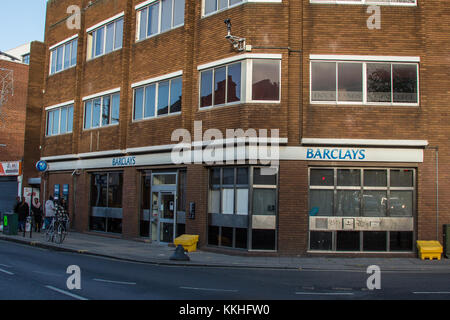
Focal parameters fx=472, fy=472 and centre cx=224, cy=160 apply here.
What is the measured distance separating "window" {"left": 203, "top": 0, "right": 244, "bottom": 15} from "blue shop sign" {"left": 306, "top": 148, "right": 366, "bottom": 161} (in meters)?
5.96

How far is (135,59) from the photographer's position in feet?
68.9

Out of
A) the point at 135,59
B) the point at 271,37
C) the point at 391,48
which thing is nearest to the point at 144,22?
the point at 135,59

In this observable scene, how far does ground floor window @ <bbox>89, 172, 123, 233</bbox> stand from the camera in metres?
22.0

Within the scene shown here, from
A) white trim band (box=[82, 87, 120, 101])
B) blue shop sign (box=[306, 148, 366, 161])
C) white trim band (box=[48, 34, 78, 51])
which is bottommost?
blue shop sign (box=[306, 148, 366, 161])

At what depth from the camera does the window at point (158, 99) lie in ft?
62.0

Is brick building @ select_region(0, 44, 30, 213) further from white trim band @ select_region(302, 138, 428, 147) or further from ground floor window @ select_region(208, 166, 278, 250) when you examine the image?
white trim band @ select_region(302, 138, 428, 147)

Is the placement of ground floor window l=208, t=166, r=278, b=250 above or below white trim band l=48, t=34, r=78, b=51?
below

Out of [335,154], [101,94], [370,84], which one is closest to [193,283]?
[335,154]

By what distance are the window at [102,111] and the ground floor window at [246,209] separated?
7469 mm

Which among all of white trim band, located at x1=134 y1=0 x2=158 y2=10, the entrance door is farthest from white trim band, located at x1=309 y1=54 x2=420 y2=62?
white trim band, located at x1=134 y1=0 x2=158 y2=10

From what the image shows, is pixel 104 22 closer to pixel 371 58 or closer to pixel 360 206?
pixel 371 58

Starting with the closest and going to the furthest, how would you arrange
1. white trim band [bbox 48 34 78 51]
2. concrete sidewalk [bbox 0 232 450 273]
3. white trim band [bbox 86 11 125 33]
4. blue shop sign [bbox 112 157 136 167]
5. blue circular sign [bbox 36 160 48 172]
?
concrete sidewalk [bbox 0 232 450 273] < blue shop sign [bbox 112 157 136 167] < white trim band [bbox 86 11 125 33] < white trim band [bbox 48 34 78 51] < blue circular sign [bbox 36 160 48 172]

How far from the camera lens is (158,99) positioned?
19766 millimetres
